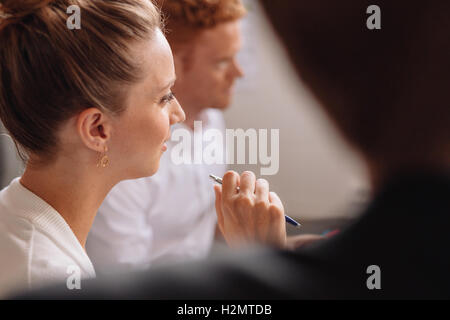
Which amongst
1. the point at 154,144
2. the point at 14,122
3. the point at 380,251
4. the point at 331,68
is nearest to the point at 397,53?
the point at 331,68

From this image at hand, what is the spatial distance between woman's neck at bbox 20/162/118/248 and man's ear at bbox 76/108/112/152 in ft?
0.11

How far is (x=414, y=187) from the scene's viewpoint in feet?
1.29

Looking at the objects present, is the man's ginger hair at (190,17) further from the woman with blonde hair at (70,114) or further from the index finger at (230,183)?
the index finger at (230,183)

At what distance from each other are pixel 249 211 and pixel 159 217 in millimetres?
270

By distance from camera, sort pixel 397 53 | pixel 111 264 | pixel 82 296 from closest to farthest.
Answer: pixel 397 53 < pixel 82 296 < pixel 111 264

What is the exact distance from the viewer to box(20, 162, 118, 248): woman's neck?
0.55 meters

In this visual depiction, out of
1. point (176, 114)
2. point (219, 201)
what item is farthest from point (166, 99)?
point (219, 201)

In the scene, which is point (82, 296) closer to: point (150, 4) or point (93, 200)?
point (93, 200)

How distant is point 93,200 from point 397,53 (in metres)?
0.37

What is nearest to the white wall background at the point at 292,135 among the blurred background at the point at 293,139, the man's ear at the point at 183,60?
the blurred background at the point at 293,139

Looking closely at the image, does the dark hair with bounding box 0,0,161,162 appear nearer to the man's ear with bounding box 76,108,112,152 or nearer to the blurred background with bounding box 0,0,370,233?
the man's ear with bounding box 76,108,112,152

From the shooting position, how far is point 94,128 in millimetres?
536

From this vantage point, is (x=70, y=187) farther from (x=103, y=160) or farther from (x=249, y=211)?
(x=249, y=211)

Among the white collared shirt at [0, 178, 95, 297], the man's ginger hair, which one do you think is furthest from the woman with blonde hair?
the man's ginger hair
